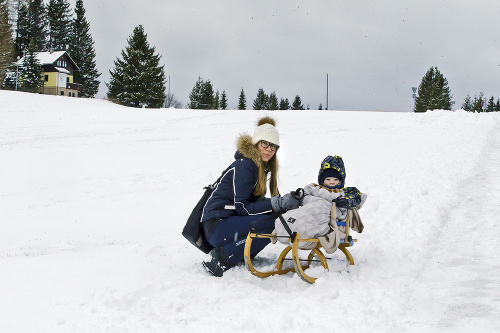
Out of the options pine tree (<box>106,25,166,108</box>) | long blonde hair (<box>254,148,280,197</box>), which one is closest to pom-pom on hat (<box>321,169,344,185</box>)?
long blonde hair (<box>254,148,280,197</box>)

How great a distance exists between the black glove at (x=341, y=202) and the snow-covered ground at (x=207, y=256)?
2.23ft

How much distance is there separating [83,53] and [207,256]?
202ft

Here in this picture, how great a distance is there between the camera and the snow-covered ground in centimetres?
326

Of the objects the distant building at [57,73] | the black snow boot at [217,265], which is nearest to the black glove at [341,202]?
the black snow boot at [217,265]

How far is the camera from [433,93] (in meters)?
64.6

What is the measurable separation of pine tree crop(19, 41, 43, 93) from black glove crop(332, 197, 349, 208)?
174ft

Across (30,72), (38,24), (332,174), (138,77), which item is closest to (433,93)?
(138,77)

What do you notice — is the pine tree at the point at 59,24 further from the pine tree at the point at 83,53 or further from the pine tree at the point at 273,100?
the pine tree at the point at 273,100

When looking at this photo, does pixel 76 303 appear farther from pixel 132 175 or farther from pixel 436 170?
pixel 436 170

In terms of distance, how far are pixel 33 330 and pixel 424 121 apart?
73.4 feet

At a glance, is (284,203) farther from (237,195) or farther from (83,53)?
(83,53)

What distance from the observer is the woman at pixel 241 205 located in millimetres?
4242

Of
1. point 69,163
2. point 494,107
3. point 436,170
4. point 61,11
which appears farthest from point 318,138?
point 494,107

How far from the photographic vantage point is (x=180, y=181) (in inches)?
419
